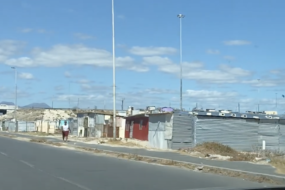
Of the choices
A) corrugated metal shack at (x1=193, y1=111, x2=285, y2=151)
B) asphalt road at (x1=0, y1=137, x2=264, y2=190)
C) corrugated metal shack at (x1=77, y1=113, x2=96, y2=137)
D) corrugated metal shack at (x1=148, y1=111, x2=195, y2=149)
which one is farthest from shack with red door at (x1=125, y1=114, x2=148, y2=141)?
asphalt road at (x1=0, y1=137, x2=264, y2=190)

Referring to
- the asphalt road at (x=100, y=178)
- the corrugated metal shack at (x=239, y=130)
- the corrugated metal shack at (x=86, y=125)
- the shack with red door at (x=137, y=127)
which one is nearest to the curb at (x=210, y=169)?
the asphalt road at (x=100, y=178)

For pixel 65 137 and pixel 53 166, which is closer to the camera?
pixel 53 166

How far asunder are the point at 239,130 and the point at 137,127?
14567mm

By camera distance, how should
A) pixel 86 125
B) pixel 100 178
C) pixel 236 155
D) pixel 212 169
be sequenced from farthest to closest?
pixel 86 125 → pixel 236 155 → pixel 212 169 → pixel 100 178

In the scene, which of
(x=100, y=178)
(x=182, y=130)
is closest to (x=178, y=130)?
(x=182, y=130)

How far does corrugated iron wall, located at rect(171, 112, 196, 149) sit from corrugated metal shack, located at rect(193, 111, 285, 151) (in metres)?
0.36

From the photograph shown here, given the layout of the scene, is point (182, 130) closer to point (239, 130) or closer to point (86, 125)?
point (239, 130)

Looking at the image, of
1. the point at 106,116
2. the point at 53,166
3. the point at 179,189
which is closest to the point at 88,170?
the point at 53,166

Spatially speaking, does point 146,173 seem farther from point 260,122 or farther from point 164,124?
point 260,122

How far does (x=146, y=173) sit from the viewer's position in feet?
51.3

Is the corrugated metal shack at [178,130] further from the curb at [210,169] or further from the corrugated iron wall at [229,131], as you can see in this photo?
the curb at [210,169]

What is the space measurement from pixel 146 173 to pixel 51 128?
2354 inches

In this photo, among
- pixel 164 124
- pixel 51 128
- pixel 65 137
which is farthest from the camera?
pixel 51 128

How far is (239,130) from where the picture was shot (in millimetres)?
32219
